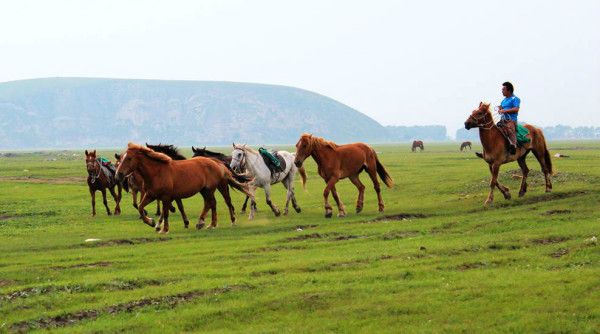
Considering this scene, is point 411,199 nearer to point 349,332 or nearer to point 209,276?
point 209,276

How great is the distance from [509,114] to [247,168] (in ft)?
27.1

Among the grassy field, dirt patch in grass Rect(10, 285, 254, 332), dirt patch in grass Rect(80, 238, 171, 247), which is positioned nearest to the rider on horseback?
the grassy field

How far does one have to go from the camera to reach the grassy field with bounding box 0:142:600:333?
11031 millimetres

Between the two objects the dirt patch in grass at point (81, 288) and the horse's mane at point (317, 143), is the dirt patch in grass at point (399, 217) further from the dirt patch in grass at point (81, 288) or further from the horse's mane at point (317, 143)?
the dirt patch in grass at point (81, 288)

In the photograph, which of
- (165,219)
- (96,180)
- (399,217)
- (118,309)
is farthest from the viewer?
(96,180)

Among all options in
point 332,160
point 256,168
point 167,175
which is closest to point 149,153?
point 167,175

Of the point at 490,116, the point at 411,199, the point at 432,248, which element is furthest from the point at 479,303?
the point at 411,199

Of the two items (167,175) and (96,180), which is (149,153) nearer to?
(167,175)

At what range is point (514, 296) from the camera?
11453 millimetres

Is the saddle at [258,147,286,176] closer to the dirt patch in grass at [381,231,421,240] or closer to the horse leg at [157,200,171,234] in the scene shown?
the horse leg at [157,200,171,234]

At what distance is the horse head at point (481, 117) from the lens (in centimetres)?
2331

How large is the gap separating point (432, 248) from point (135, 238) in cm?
834

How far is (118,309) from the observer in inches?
478

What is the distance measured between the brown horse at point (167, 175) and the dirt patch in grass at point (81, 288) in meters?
7.12
